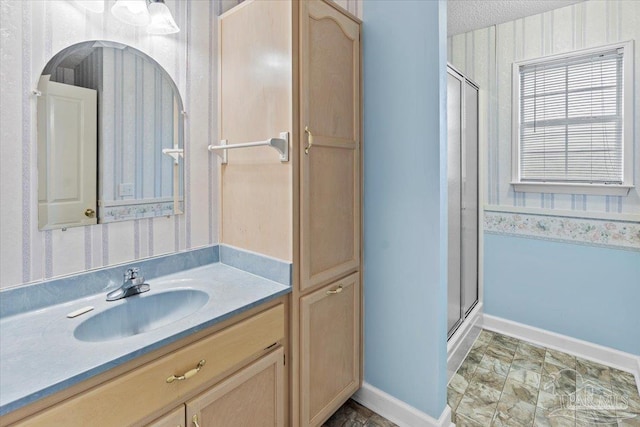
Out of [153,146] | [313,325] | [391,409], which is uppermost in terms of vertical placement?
[153,146]

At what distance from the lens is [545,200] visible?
2.52m

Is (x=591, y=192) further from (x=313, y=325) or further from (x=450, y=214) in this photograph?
(x=313, y=325)

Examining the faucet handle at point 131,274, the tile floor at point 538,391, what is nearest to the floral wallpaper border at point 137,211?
the faucet handle at point 131,274

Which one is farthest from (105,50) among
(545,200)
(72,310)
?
(545,200)

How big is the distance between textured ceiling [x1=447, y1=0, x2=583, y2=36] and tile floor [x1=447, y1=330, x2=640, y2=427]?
96.8 inches

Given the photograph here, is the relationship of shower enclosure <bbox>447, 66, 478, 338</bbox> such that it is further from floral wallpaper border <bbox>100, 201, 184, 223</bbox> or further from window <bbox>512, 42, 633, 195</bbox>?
floral wallpaper border <bbox>100, 201, 184, 223</bbox>

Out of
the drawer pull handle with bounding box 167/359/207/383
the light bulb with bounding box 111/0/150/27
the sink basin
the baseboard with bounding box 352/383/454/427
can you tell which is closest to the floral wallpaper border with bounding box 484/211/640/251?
the baseboard with bounding box 352/383/454/427

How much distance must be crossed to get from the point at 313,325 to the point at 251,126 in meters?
0.94

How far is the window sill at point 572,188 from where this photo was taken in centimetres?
221

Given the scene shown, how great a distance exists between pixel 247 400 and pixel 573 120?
2727mm

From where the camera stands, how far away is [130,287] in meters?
1.27

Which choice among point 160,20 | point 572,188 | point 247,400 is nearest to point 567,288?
point 572,188

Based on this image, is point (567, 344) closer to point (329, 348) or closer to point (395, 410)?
point (395, 410)

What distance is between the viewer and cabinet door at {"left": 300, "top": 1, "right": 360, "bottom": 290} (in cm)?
141
